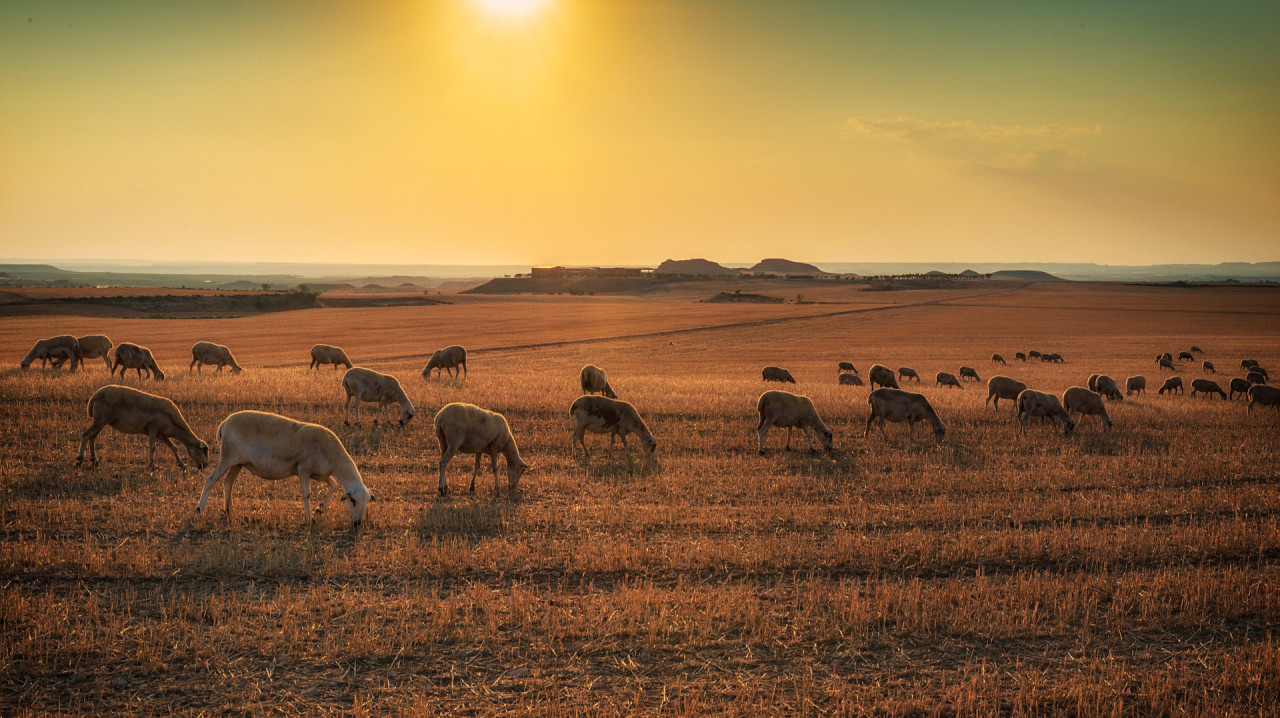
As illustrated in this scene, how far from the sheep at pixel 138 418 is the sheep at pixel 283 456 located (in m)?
3.73

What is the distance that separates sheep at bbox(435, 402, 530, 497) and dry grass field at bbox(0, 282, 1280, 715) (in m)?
0.54

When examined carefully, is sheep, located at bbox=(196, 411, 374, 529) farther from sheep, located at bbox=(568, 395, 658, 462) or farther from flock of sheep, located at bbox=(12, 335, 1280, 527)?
sheep, located at bbox=(568, 395, 658, 462)

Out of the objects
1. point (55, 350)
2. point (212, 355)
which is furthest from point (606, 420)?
point (55, 350)

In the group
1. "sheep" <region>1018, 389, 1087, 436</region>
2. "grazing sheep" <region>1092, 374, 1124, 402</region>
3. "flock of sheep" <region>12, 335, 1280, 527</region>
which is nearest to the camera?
"flock of sheep" <region>12, 335, 1280, 527</region>

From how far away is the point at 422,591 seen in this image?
9531 millimetres

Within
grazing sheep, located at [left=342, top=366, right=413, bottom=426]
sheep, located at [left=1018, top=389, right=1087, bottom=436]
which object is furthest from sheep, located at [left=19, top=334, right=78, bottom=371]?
sheep, located at [left=1018, top=389, right=1087, bottom=436]

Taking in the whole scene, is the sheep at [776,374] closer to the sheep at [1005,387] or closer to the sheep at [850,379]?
the sheep at [850,379]

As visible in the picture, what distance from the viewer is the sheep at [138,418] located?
14.9 meters

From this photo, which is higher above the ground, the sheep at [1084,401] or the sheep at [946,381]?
the sheep at [1084,401]

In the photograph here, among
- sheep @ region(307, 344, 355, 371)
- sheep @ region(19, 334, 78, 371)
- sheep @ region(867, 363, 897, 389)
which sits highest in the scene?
sheep @ region(19, 334, 78, 371)

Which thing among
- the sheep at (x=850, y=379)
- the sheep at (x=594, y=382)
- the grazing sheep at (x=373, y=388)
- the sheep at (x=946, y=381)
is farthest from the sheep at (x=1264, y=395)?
the grazing sheep at (x=373, y=388)

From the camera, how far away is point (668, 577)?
34.2 feet

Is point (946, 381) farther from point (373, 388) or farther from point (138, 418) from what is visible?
point (138, 418)

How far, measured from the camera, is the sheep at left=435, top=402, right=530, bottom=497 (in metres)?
14.4
